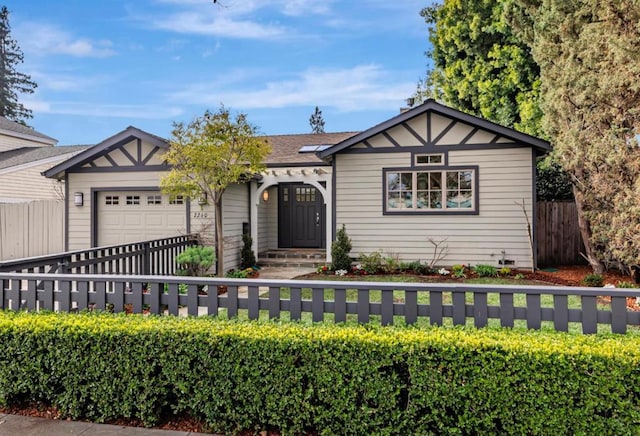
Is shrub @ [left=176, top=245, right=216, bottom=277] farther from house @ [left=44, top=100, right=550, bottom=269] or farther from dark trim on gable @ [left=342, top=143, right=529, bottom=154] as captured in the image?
dark trim on gable @ [left=342, top=143, right=529, bottom=154]

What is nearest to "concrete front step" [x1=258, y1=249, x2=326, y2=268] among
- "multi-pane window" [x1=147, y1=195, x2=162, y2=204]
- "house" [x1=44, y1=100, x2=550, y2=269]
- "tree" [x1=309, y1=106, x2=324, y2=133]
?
"house" [x1=44, y1=100, x2=550, y2=269]

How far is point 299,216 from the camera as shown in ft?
40.8

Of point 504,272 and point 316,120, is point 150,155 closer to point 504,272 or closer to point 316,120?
point 504,272

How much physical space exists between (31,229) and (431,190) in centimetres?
1100

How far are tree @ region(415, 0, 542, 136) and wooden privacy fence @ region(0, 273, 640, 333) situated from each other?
12875 mm

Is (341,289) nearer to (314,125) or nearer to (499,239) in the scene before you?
(499,239)

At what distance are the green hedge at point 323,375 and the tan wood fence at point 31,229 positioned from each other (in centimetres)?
964

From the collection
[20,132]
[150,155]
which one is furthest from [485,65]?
[20,132]

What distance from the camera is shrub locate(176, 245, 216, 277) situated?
7988 millimetres

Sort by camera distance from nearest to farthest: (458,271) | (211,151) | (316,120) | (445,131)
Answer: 1. (211,151)
2. (458,271)
3. (445,131)
4. (316,120)

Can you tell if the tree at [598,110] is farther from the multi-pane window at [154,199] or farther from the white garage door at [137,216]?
the multi-pane window at [154,199]

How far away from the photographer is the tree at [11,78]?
3412 centimetres

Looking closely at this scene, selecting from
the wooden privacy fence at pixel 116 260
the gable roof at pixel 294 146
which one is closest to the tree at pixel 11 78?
the gable roof at pixel 294 146

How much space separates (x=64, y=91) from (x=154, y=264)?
22.7 m
